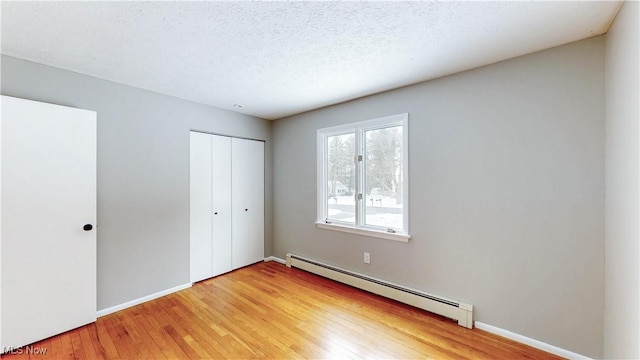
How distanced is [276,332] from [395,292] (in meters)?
1.34

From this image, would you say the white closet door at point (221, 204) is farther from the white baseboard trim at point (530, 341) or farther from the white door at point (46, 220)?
the white baseboard trim at point (530, 341)

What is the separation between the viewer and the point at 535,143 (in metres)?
2.04

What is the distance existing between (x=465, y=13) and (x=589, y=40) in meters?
1.08

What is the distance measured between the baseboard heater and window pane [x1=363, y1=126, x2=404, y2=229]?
2.24 ft

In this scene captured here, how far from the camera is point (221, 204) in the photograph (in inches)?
145

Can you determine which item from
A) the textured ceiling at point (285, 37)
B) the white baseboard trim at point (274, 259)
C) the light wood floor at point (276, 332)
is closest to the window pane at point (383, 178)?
the textured ceiling at point (285, 37)

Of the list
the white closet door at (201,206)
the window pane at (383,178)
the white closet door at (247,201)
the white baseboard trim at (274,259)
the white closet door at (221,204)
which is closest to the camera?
the window pane at (383,178)

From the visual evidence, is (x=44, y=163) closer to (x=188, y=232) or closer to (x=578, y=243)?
(x=188, y=232)

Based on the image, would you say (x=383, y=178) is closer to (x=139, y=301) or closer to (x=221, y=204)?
(x=221, y=204)

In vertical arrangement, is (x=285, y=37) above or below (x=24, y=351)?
above

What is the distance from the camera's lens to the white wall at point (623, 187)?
1.31m

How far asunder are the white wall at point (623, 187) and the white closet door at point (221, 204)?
3.84 metres

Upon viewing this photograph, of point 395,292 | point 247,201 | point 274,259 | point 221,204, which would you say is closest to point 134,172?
point 221,204

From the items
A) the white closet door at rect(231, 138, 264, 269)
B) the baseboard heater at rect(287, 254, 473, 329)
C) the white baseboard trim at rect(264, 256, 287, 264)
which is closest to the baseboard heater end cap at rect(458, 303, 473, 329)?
the baseboard heater at rect(287, 254, 473, 329)
